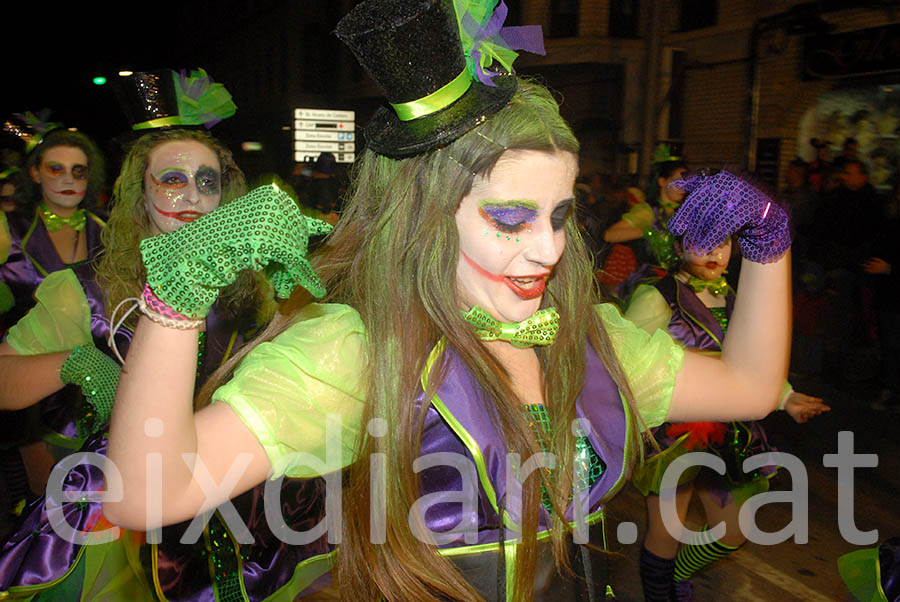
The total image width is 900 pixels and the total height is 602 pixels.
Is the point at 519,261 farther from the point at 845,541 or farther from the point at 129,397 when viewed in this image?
the point at 845,541

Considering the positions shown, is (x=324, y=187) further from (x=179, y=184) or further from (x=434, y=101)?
(x=434, y=101)

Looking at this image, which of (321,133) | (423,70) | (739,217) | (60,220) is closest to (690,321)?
(739,217)

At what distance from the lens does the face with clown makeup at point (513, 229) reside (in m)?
1.50

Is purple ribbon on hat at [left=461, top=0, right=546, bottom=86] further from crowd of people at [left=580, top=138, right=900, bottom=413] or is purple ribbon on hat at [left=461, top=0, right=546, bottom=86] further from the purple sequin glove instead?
crowd of people at [left=580, top=138, right=900, bottom=413]

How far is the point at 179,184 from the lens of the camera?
2.95 metres

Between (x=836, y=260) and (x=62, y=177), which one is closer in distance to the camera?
(x=62, y=177)

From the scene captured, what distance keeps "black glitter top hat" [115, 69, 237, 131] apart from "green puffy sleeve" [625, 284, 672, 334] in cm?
208

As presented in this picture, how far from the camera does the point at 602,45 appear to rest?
1462 centimetres

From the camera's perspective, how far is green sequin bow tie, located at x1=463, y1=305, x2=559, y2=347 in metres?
1.56

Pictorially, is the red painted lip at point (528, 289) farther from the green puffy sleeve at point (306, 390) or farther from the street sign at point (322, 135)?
the street sign at point (322, 135)

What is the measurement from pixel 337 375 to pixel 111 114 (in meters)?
29.8

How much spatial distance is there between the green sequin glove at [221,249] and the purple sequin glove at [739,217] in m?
0.94

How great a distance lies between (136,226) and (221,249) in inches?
84.1

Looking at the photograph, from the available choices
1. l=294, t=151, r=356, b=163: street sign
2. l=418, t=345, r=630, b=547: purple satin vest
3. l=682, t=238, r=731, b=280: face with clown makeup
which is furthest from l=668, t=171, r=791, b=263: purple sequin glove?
l=294, t=151, r=356, b=163: street sign
